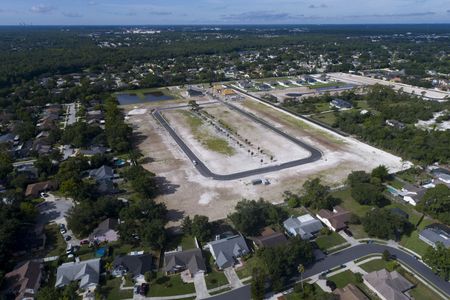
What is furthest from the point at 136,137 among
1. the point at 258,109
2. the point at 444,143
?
the point at 444,143

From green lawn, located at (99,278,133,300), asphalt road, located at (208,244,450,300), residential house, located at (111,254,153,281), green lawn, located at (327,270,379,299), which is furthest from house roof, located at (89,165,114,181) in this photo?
green lawn, located at (327,270,379,299)

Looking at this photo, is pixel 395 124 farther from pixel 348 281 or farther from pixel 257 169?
pixel 348 281

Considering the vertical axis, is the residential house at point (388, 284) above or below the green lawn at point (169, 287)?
above

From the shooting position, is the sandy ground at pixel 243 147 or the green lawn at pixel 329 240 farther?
the sandy ground at pixel 243 147

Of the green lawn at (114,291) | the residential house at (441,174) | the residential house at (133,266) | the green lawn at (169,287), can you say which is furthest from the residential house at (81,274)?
the residential house at (441,174)

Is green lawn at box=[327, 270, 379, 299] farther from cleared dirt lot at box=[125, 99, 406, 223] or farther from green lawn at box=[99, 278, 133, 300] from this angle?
green lawn at box=[99, 278, 133, 300]

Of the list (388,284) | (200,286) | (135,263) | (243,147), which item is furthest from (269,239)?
(243,147)

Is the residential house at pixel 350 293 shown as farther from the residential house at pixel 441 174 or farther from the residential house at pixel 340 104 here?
the residential house at pixel 340 104
